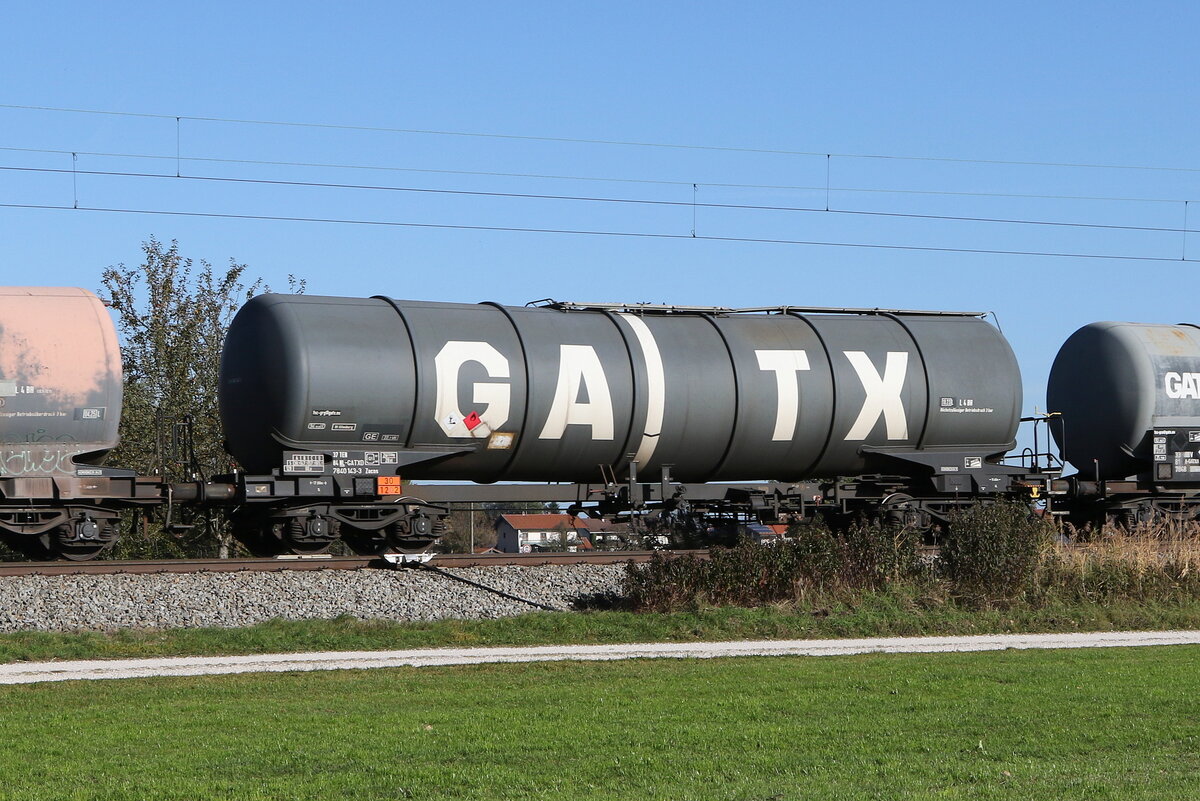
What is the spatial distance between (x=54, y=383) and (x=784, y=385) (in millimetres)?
10497

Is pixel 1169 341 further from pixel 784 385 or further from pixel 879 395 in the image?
pixel 784 385

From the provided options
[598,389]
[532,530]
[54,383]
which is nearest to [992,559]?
[598,389]

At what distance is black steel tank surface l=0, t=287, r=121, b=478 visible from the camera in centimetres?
1786

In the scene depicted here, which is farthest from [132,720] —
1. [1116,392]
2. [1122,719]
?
[1116,392]

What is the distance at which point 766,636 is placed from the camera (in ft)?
49.8

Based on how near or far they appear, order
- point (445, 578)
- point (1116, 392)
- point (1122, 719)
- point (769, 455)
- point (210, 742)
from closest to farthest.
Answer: point (210, 742) → point (1122, 719) → point (445, 578) → point (769, 455) → point (1116, 392)

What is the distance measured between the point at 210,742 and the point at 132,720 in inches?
46.5

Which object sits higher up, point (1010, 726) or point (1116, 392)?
point (1116, 392)

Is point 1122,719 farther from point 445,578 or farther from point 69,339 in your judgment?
point 69,339

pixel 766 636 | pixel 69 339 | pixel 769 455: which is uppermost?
pixel 69 339

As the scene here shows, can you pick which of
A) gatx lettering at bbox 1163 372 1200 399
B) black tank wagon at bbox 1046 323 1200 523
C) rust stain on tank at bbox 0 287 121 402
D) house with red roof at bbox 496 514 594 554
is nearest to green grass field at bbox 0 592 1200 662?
rust stain on tank at bbox 0 287 121 402

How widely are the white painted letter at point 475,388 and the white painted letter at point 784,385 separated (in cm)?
410

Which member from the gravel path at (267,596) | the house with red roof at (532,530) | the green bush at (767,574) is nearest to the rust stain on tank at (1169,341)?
the green bush at (767,574)

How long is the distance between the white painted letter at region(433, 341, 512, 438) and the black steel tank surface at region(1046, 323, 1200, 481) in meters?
10.7
